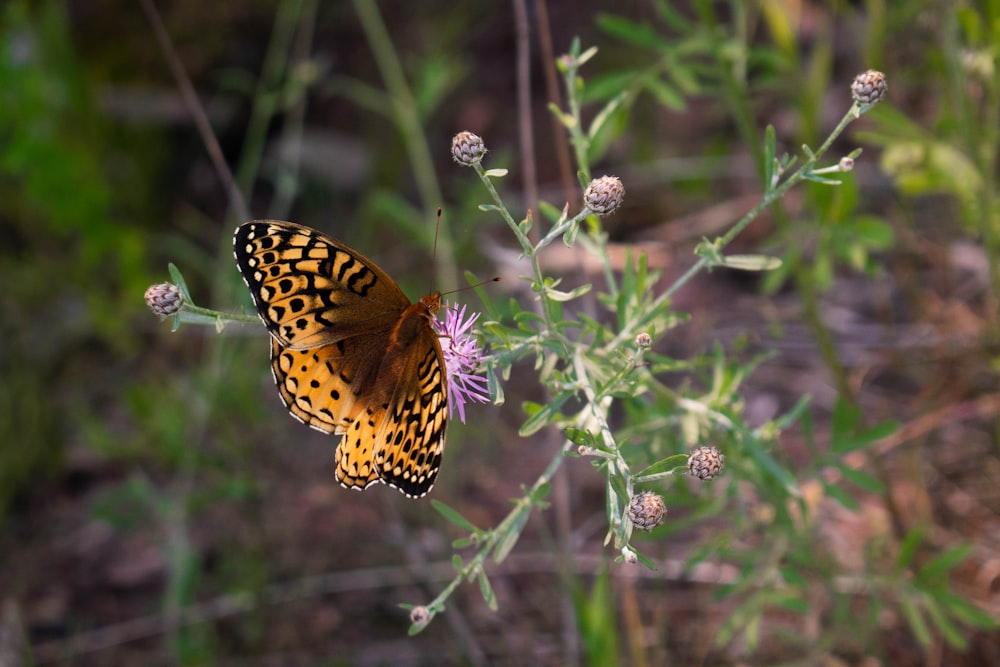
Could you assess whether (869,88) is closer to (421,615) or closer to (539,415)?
(539,415)

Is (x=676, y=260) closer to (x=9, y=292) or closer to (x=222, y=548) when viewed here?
A: (x=222, y=548)

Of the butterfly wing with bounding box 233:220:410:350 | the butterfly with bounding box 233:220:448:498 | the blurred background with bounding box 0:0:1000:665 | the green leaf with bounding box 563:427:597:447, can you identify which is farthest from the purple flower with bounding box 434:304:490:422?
the blurred background with bounding box 0:0:1000:665

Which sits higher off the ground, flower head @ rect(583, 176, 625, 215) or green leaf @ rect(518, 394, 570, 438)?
flower head @ rect(583, 176, 625, 215)

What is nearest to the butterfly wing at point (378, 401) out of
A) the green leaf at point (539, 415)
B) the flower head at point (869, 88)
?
the green leaf at point (539, 415)

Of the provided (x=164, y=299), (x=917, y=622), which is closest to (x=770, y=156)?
(x=164, y=299)

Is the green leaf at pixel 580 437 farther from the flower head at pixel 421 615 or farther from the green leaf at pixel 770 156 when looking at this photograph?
the green leaf at pixel 770 156

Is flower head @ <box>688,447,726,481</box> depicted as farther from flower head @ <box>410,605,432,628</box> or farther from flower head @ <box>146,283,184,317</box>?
flower head @ <box>146,283,184,317</box>

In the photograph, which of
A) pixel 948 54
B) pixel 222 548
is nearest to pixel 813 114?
pixel 948 54
